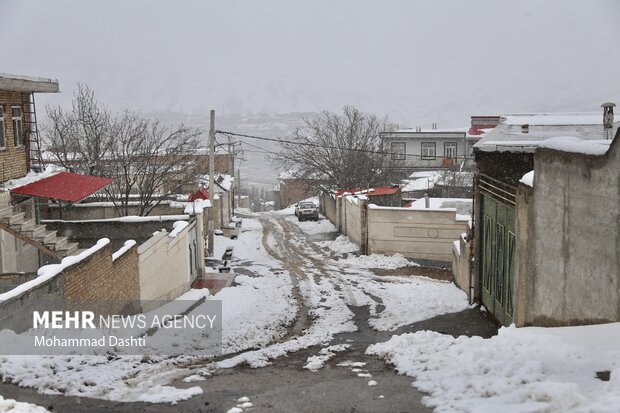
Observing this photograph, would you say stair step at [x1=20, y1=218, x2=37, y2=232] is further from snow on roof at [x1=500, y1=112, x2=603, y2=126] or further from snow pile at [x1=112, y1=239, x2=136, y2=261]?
snow on roof at [x1=500, y1=112, x2=603, y2=126]

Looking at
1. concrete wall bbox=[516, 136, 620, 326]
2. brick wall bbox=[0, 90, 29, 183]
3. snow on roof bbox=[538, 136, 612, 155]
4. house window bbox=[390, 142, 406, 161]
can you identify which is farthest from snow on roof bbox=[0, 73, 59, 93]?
house window bbox=[390, 142, 406, 161]

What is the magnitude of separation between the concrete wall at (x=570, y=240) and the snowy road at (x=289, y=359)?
102 inches

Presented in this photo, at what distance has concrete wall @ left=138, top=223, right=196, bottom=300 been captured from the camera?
14.7 metres

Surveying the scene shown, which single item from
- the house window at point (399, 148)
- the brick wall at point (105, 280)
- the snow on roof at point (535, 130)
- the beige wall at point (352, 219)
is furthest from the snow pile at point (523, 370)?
the house window at point (399, 148)

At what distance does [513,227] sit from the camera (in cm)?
1117

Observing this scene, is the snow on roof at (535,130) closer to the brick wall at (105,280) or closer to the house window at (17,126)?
the brick wall at (105,280)

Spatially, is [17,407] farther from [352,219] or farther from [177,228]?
[352,219]

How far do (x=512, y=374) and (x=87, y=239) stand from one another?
16637mm

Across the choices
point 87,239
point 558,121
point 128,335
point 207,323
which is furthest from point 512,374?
point 87,239

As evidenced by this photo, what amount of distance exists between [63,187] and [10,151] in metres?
2.10

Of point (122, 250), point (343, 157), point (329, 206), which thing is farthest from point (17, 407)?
point (343, 157)

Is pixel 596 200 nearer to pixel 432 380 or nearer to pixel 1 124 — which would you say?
pixel 432 380

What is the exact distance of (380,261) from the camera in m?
24.5

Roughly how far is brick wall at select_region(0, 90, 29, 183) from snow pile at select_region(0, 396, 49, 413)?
558 inches
